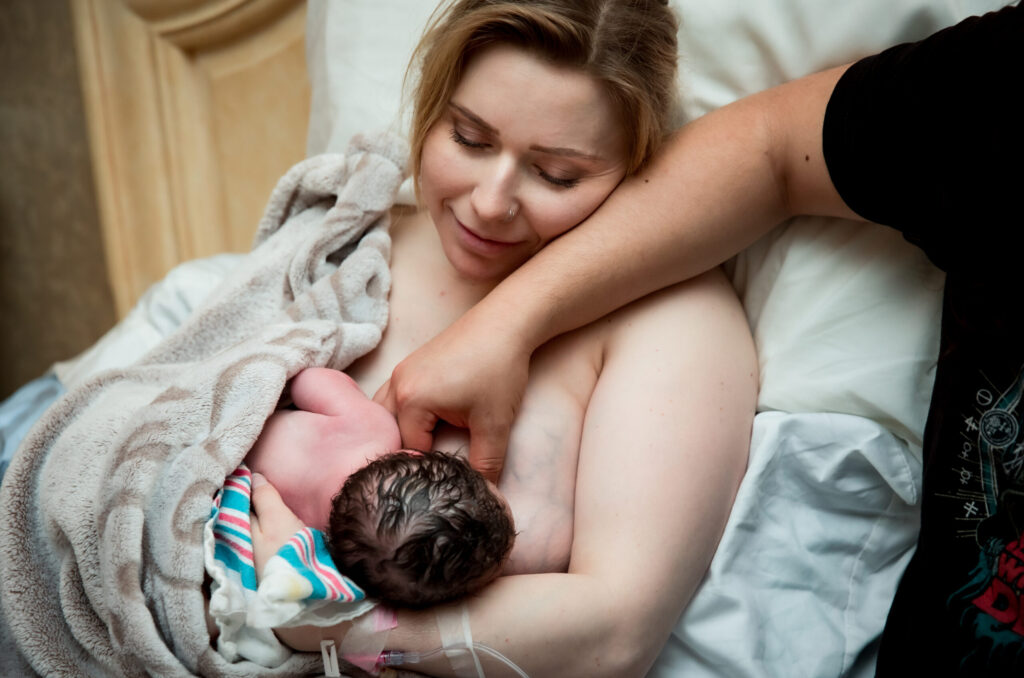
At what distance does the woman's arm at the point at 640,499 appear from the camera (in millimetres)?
884

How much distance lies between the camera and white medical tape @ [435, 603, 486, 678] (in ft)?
2.87

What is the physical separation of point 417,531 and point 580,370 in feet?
1.15

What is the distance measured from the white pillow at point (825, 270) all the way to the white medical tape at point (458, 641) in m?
0.50

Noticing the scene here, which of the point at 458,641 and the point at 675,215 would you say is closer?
the point at 458,641

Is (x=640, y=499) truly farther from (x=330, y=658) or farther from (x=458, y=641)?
(x=330, y=658)

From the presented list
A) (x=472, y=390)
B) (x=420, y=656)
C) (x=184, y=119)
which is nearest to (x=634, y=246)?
(x=472, y=390)

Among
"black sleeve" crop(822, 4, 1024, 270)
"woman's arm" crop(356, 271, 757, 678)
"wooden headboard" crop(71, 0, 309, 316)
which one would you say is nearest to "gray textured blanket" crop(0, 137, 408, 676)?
"woman's arm" crop(356, 271, 757, 678)

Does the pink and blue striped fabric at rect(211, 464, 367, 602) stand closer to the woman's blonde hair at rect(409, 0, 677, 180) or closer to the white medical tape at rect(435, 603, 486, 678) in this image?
the white medical tape at rect(435, 603, 486, 678)

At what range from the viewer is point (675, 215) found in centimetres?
104

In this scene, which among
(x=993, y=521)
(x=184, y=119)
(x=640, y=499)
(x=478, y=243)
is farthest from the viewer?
(x=184, y=119)

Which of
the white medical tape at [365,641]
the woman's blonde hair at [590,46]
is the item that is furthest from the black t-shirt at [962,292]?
the white medical tape at [365,641]

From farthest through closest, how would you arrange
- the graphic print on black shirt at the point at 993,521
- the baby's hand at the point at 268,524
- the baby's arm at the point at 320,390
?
the baby's arm at the point at 320,390, the baby's hand at the point at 268,524, the graphic print on black shirt at the point at 993,521

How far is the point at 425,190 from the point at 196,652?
617 mm

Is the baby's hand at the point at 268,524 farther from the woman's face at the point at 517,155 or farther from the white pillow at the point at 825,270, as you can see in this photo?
the white pillow at the point at 825,270
